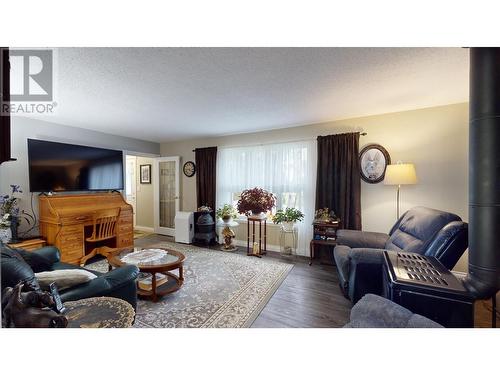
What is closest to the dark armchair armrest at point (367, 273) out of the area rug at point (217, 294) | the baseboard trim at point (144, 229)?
the area rug at point (217, 294)

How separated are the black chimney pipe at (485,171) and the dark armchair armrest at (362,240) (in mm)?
1086

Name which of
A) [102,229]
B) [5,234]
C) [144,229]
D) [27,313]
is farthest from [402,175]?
[144,229]

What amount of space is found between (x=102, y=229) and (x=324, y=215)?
3.54 metres

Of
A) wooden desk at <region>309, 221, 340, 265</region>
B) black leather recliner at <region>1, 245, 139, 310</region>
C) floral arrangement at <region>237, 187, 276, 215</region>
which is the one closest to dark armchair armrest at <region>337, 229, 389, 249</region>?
wooden desk at <region>309, 221, 340, 265</region>

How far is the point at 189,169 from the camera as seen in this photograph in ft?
15.3

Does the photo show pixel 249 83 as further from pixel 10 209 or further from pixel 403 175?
pixel 10 209
